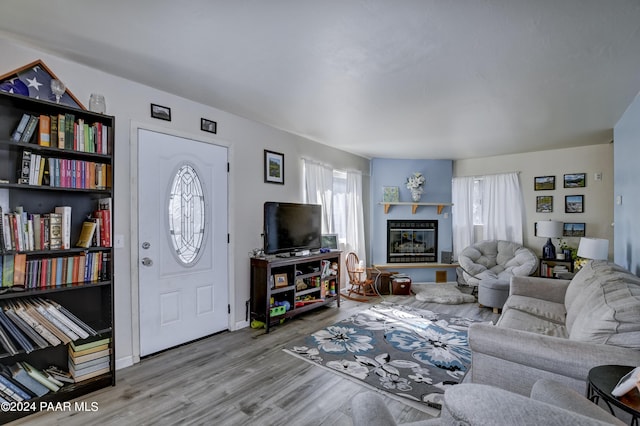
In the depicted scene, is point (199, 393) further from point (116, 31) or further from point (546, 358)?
point (116, 31)

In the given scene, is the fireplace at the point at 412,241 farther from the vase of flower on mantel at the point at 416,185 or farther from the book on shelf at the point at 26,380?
the book on shelf at the point at 26,380

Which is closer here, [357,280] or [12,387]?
[12,387]

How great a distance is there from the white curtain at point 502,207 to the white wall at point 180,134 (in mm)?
3719

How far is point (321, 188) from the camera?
194 inches

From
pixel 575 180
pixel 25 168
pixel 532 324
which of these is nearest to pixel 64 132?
pixel 25 168

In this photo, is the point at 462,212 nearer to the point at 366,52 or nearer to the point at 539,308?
the point at 539,308

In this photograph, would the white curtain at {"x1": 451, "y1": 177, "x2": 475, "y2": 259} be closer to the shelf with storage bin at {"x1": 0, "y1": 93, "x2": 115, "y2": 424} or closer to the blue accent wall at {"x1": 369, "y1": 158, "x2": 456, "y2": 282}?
the blue accent wall at {"x1": 369, "y1": 158, "x2": 456, "y2": 282}

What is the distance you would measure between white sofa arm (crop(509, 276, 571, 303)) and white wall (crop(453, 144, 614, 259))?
2.40m

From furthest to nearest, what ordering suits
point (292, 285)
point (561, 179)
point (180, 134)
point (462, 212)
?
point (462, 212) < point (561, 179) < point (292, 285) < point (180, 134)

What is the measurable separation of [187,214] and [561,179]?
5.89m

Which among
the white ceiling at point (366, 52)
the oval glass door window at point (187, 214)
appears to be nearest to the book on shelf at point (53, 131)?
the white ceiling at point (366, 52)

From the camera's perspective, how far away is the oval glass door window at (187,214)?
10.2 ft

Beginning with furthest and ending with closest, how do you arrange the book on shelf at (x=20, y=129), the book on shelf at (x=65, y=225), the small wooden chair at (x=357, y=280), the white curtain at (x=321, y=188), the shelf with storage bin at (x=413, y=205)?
the shelf with storage bin at (x=413, y=205)
the small wooden chair at (x=357, y=280)
the white curtain at (x=321, y=188)
the book on shelf at (x=65, y=225)
the book on shelf at (x=20, y=129)

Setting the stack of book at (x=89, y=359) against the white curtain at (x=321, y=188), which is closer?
the stack of book at (x=89, y=359)
